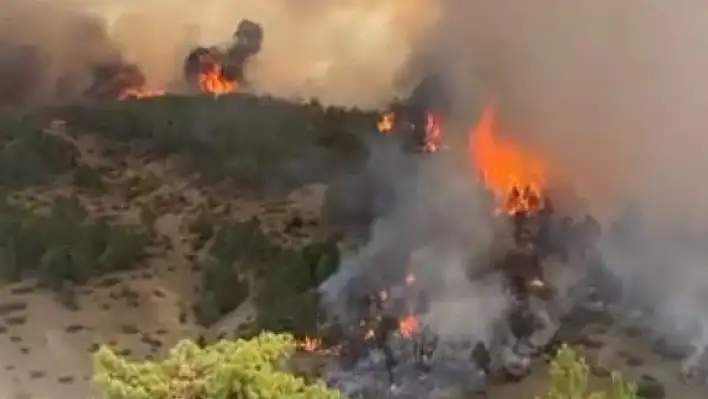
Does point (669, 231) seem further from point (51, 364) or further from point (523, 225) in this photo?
point (51, 364)

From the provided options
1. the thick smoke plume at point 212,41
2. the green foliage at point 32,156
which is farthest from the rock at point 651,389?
the green foliage at point 32,156

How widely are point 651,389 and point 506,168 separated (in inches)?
22.8

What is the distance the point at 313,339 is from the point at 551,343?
0.39m

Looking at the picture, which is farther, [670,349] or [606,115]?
[606,115]

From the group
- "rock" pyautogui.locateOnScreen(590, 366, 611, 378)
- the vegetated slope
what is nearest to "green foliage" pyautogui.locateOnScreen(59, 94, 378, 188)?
the vegetated slope

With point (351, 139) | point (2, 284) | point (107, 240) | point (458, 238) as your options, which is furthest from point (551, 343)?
point (2, 284)

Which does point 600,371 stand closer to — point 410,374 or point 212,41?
point 410,374

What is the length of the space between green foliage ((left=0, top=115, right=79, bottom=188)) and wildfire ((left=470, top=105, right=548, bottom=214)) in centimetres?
85

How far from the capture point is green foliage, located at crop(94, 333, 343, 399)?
1410 mm

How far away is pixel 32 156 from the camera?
2.53 metres

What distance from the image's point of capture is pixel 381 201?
2.24 meters

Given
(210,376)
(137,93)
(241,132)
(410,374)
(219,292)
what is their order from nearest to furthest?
1. (210,376)
2. (410,374)
3. (219,292)
4. (241,132)
5. (137,93)

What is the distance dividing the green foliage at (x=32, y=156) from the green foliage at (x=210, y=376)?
1075 mm

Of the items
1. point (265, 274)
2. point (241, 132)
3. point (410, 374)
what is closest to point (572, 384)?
point (410, 374)
